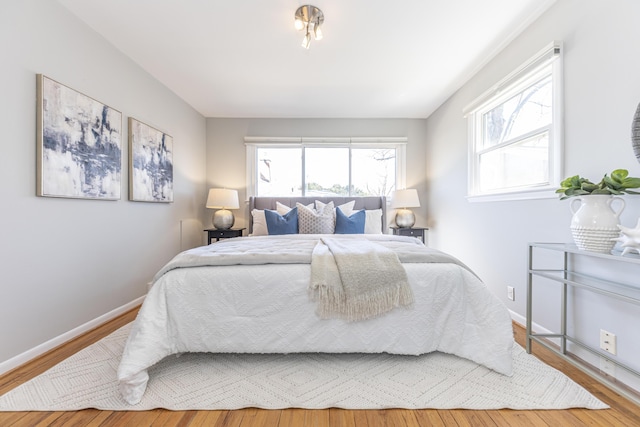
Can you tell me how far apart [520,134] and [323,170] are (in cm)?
271

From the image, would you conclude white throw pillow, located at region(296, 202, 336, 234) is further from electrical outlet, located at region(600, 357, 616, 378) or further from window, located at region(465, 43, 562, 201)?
electrical outlet, located at region(600, 357, 616, 378)

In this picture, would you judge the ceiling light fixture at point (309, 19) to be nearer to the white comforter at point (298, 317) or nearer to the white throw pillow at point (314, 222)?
the white comforter at point (298, 317)

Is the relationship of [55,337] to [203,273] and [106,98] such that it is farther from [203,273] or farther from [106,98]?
[106,98]

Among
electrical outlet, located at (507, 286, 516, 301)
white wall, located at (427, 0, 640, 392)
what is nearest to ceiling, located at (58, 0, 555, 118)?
white wall, located at (427, 0, 640, 392)

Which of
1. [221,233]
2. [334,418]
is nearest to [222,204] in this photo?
[221,233]

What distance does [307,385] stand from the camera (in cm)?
154

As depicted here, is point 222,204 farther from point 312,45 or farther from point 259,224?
point 312,45

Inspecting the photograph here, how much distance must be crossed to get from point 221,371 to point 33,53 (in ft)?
7.92

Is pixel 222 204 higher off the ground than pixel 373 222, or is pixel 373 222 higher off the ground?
pixel 222 204

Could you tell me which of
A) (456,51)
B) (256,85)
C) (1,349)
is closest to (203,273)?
(1,349)

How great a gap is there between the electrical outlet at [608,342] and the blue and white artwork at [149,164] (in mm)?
3814

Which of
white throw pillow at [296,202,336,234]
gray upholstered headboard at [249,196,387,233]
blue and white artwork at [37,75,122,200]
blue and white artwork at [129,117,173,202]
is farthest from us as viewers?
gray upholstered headboard at [249,196,387,233]

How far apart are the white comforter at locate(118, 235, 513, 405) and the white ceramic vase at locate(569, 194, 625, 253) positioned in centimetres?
57

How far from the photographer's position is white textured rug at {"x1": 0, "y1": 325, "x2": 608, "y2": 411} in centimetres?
140
